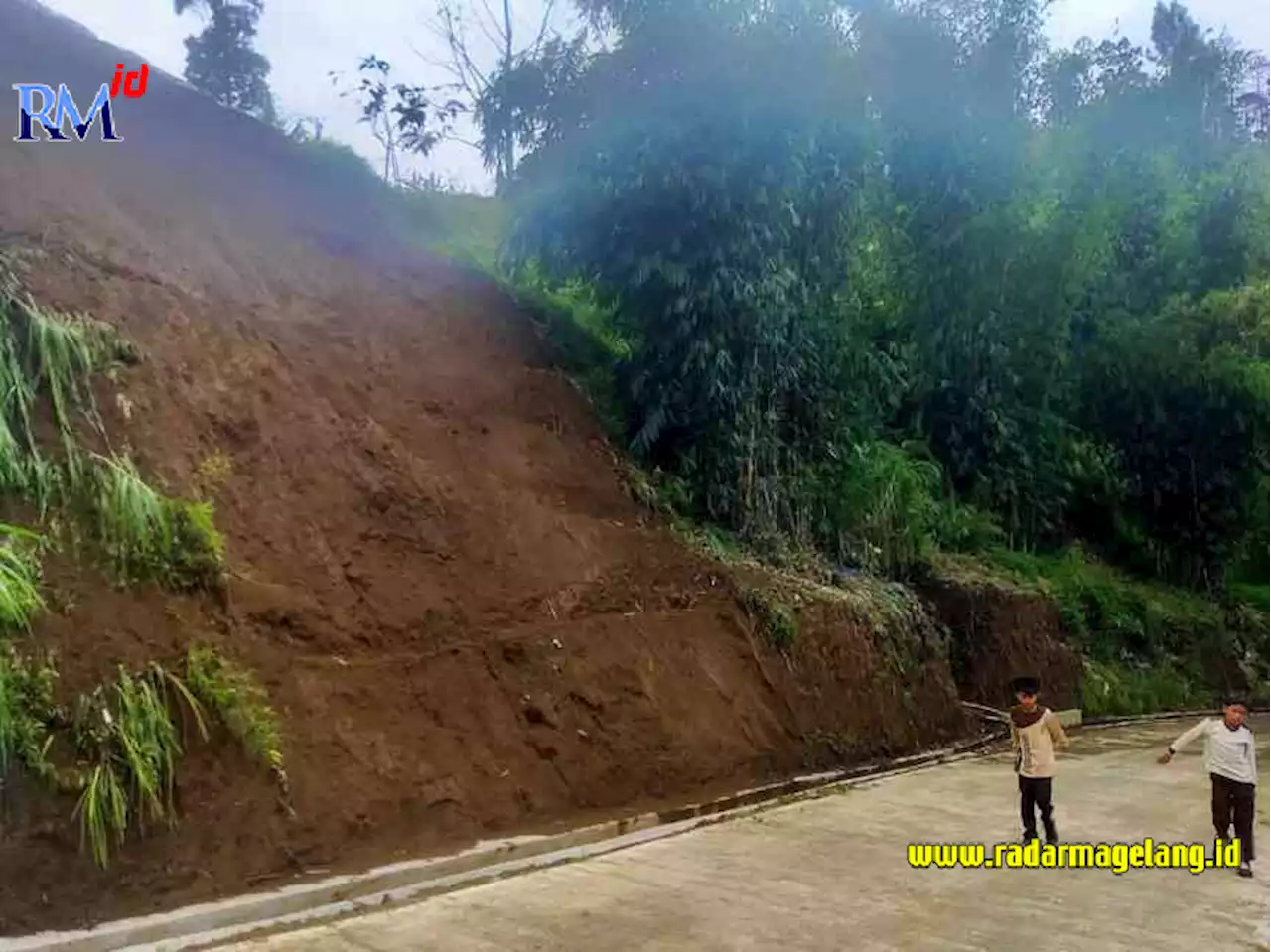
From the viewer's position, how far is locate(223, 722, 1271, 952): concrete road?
19.7 ft

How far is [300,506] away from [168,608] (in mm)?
1803

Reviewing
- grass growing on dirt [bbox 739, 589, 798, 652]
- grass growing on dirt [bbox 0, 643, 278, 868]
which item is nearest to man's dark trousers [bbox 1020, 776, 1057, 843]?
grass growing on dirt [bbox 739, 589, 798, 652]

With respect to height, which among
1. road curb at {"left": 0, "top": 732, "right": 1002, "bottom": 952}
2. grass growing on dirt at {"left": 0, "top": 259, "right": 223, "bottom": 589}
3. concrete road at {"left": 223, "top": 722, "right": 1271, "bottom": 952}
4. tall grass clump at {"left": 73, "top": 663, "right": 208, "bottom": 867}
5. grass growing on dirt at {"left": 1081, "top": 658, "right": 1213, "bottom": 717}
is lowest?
grass growing on dirt at {"left": 1081, "top": 658, "right": 1213, "bottom": 717}

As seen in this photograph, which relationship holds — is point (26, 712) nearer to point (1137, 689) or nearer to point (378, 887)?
point (378, 887)

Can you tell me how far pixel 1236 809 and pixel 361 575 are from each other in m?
6.10

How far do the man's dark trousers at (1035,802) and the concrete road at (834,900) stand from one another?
0.38m

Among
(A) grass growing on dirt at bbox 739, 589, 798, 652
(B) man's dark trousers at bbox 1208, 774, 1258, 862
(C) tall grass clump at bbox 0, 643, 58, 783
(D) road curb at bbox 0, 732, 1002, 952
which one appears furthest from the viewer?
(A) grass growing on dirt at bbox 739, 589, 798, 652

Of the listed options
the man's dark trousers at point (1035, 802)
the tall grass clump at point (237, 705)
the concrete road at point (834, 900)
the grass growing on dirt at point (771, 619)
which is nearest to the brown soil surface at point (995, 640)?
the grass growing on dirt at point (771, 619)

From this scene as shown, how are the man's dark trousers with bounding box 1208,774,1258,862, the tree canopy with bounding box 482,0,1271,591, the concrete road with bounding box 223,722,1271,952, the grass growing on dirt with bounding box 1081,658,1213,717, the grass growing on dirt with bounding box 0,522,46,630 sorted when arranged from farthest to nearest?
1. the grass growing on dirt with bounding box 1081,658,1213,717
2. the tree canopy with bounding box 482,0,1271,591
3. the man's dark trousers with bounding box 1208,774,1258,862
4. the grass growing on dirt with bounding box 0,522,46,630
5. the concrete road with bounding box 223,722,1271,952

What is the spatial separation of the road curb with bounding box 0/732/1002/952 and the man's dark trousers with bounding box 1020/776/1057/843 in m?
2.09

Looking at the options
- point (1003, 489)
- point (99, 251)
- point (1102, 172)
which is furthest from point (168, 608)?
point (1102, 172)

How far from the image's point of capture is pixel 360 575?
28.1ft

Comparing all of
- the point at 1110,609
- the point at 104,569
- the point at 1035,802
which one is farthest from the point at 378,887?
the point at 1110,609

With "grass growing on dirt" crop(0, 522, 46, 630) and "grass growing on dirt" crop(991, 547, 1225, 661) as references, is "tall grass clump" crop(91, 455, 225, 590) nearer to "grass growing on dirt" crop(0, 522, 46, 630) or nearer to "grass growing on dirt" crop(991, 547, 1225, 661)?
"grass growing on dirt" crop(0, 522, 46, 630)
